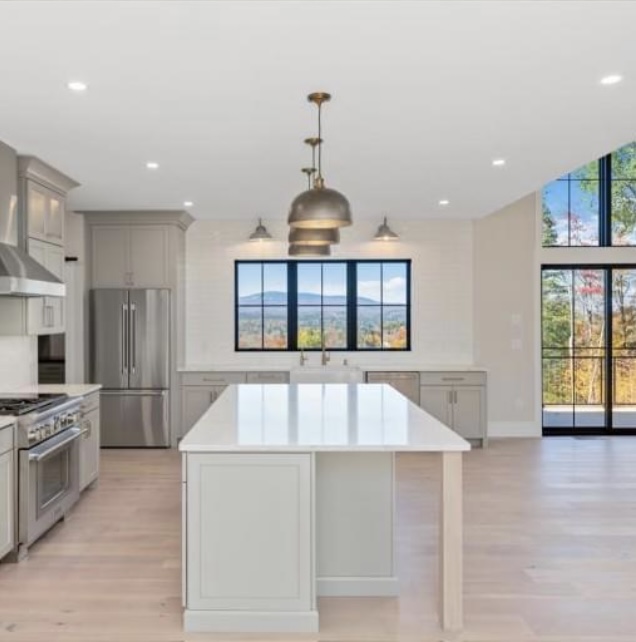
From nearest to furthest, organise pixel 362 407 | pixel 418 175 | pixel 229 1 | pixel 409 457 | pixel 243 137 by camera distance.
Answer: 1. pixel 229 1
2. pixel 362 407
3. pixel 243 137
4. pixel 418 175
5. pixel 409 457

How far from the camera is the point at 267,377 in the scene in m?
6.56

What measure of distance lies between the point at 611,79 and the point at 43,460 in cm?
382

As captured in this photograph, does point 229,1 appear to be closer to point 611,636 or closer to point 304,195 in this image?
point 304,195

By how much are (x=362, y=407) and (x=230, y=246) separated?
4079mm

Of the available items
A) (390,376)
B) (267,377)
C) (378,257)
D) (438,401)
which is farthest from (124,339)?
(438,401)

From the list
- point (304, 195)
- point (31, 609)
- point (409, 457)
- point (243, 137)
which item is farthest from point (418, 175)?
point (31, 609)

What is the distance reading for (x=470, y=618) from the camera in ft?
8.86

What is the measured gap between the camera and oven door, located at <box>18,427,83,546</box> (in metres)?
3.43

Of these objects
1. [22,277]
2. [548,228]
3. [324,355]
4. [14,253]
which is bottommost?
[324,355]

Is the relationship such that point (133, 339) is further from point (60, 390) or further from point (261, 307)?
point (60, 390)

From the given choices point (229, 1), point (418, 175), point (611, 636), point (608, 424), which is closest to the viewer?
point (229, 1)

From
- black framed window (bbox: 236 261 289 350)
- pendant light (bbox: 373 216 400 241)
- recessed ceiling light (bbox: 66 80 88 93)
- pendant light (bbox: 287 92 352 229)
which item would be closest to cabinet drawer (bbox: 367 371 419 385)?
black framed window (bbox: 236 261 289 350)

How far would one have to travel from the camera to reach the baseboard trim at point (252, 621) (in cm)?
253

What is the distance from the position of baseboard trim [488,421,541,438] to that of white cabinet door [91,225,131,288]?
4.54 m
